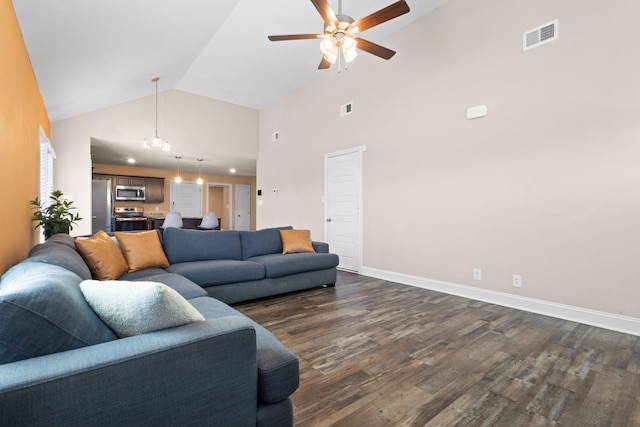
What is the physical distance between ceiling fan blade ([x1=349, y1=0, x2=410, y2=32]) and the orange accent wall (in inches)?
105

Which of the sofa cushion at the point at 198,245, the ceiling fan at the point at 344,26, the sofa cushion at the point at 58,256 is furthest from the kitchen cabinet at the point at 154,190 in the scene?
the ceiling fan at the point at 344,26

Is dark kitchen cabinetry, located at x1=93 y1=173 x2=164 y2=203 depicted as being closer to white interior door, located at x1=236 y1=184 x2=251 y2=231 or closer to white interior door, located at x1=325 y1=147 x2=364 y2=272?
white interior door, located at x1=236 y1=184 x2=251 y2=231

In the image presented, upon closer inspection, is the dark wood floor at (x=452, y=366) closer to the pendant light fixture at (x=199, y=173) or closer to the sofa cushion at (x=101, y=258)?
the sofa cushion at (x=101, y=258)

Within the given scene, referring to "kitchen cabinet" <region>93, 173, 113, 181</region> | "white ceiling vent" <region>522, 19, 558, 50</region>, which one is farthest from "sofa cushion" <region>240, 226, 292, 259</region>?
"kitchen cabinet" <region>93, 173, 113, 181</region>

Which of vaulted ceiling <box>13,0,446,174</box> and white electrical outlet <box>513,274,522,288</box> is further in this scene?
white electrical outlet <box>513,274,522,288</box>

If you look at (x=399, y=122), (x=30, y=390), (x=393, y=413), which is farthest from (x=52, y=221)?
(x=399, y=122)

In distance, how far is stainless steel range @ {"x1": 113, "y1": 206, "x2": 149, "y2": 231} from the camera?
7.92 metres

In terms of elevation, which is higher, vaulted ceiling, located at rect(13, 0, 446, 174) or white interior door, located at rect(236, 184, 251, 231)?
vaulted ceiling, located at rect(13, 0, 446, 174)

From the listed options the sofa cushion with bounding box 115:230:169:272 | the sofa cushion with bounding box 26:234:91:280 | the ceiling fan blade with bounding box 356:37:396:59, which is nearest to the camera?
the sofa cushion with bounding box 26:234:91:280

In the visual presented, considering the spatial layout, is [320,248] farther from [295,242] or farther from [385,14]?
[385,14]

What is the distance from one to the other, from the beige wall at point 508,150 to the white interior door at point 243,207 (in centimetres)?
715

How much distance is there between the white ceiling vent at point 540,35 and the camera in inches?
120

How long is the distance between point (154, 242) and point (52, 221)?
1.12 m

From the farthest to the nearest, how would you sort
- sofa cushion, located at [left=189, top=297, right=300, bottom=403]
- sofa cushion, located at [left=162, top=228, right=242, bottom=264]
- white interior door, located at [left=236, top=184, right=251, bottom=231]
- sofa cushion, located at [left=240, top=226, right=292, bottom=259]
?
white interior door, located at [left=236, top=184, right=251, bottom=231] < sofa cushion, located at [left=240, top=226, right=292, bottom=259] < sofa cushion, located at [left=162, top=228, right=242, bottom=264] < sofa cushion, located at [left=189, top=297, right=300, bottom=403]
